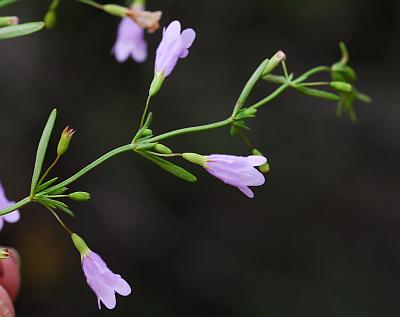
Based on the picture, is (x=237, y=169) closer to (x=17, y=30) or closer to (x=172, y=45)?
(x=172, y=45)

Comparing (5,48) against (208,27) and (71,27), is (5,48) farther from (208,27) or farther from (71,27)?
(208,27)

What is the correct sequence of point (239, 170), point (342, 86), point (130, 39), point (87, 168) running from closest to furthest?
point (87, 168) → point (239, 170) → point (342, 86) → point (130, 39)

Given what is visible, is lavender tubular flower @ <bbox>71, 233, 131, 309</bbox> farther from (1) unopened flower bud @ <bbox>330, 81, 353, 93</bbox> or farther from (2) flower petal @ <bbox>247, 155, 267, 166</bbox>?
(1) unopened flower bud @ <bbox>330, 81, 353, 93</bbox>

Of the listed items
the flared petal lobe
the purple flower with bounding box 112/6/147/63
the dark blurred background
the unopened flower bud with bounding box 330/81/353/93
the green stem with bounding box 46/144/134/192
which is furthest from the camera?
the dark blurred background

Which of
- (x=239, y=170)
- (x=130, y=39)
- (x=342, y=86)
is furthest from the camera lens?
(x=130, y=39)

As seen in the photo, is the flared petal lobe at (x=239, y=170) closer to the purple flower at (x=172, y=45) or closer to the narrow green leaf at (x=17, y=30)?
the purple flower at (x=172, y=45)

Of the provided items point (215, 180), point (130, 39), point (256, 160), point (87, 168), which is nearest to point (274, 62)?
point (256, 160)

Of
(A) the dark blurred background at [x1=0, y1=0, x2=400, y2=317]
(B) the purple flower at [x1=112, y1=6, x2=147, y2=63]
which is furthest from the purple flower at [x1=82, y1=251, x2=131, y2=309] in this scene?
(A) the dark blurred background at [x1=0, y1=0, x2=400, y2=317]

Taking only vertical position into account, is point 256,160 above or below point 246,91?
below
